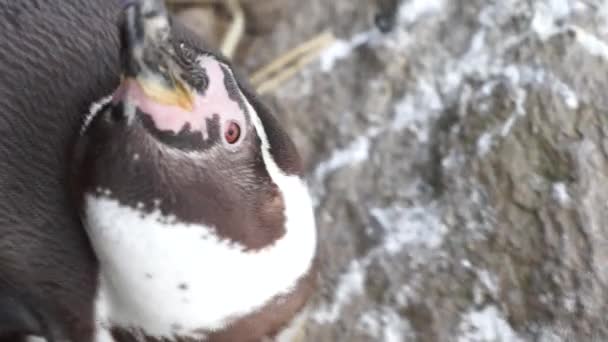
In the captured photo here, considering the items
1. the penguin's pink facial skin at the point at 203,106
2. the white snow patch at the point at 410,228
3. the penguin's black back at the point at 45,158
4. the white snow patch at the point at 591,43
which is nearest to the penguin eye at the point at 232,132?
the penguin's pink facial skin at the point at 203,106

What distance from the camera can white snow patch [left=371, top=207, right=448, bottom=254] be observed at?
3.78ft

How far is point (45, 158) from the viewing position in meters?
0.93

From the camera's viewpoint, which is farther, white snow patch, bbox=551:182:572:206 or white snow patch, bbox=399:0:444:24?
white snow patch, bbox=399:0:444:24

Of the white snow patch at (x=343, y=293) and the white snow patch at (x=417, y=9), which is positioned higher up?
the white snow patch at (x=417, y=9)

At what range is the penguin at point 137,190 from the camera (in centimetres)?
77

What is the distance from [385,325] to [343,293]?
8cm

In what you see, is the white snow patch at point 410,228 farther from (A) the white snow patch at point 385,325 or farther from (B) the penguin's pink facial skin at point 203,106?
(B) the penguin's pink facial skin at point 203,106

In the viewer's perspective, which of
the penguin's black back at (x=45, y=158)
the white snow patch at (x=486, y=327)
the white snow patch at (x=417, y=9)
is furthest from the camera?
the white snow patch at (x=417, y=9)

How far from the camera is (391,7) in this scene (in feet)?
4.36

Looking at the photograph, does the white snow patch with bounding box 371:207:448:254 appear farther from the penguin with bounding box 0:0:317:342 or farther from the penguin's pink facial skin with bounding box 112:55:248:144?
the penguin's pink facial skin with bounding box 112:55:248:144

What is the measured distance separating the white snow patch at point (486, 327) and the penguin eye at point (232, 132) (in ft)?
1.38

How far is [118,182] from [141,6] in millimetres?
149

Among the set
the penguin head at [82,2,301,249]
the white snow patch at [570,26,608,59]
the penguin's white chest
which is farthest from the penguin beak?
the white snow patch at [570,26,608,59]

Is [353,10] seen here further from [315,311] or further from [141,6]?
[141,6]
